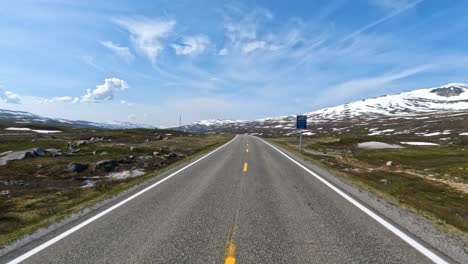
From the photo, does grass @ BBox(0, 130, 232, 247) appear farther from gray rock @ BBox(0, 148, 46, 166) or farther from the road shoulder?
the road shoulder

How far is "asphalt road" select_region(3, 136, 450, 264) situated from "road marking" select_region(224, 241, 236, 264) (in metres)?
0.02

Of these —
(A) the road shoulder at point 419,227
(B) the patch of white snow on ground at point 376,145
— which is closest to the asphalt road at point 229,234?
(A) the road shoulder at point 419,227

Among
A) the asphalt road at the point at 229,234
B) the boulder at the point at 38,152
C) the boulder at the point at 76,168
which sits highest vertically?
the asphalt road at the point at 229,234

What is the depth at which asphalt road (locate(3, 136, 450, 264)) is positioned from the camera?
556cm

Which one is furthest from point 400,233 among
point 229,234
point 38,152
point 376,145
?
point 376,145

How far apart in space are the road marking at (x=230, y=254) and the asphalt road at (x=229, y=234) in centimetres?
2

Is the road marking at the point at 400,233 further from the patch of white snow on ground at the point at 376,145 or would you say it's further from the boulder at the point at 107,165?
the patch of white snow on ground at the point at 376,145

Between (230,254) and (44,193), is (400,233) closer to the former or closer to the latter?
(230,254)

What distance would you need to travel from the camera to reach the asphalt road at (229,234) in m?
5.56

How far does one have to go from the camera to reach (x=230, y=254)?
561cm

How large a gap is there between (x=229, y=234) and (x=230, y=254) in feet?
3.54

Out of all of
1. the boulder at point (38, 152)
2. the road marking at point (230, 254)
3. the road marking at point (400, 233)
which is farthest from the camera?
the boulder at point (38, 152)

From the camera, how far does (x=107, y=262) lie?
535 centimetres

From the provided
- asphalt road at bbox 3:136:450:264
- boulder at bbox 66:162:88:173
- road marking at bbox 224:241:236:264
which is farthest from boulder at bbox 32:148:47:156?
road marking at bbox 224:241:236:264
